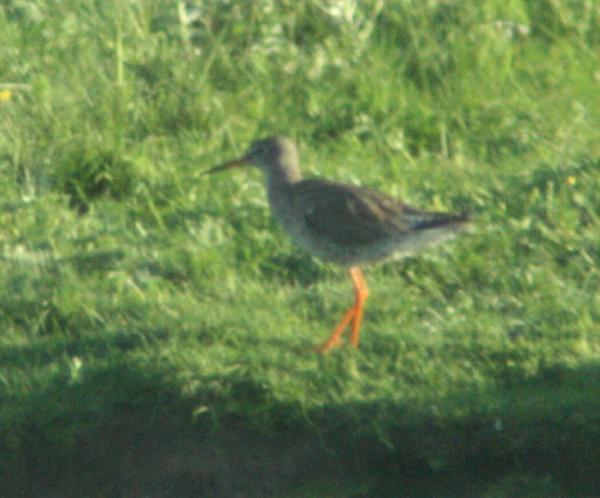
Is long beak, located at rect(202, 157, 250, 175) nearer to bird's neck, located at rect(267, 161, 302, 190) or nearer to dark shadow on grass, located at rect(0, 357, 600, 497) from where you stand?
bird's neck, located at rect(267, 161, 302, 190)

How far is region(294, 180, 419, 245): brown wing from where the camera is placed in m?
6.04

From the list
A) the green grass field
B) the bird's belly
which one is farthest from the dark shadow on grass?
the bird's belly

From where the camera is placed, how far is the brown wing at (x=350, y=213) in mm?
6035

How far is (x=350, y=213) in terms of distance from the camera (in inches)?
241

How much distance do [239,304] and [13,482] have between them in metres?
1.21

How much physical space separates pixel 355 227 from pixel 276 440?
0.99 meters

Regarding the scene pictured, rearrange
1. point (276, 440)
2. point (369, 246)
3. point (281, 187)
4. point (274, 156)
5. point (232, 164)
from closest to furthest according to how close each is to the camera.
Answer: point (276, 440) < point (369, 246) < point (281, 187) < point (274, 156) < point (232, 164)

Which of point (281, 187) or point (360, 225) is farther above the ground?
point (281, 187)

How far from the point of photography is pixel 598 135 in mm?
7703

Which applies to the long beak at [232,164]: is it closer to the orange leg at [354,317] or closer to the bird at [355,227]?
the bird at [355,227]

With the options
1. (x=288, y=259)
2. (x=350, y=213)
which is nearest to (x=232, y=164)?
(x=288, y=259)

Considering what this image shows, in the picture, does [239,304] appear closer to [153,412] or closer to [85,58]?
[153,412]

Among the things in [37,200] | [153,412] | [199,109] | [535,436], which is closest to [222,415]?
[153,412]

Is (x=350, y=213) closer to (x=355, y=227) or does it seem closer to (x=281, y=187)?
(x=355, y=227)
